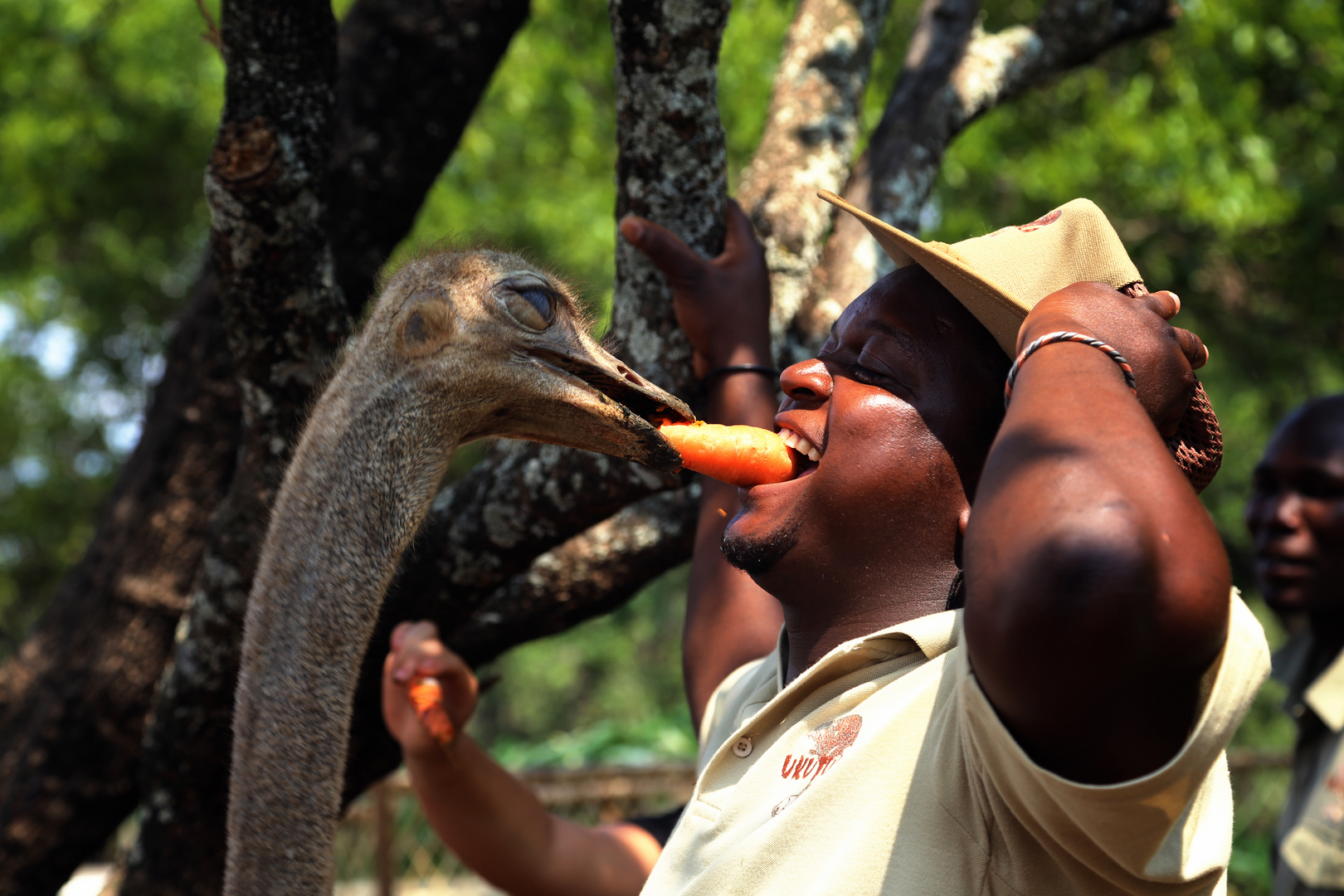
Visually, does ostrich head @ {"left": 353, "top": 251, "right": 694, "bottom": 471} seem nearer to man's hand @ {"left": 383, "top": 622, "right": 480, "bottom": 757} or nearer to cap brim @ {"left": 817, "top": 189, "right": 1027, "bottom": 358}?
cap brim @ {"left": 817, "top": 189, "right": 1027, "bottom": 358}

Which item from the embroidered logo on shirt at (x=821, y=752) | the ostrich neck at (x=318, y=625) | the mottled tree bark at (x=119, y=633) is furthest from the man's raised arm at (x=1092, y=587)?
the mottled tree bark at (x=119, y=633)

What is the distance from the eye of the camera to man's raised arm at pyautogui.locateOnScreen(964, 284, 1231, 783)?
49.8 inches

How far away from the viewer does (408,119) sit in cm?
344

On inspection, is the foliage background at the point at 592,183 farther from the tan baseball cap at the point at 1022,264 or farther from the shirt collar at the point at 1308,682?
the tan baseball cap at the point at 1022,264

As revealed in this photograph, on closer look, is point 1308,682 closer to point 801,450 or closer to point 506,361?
point 801,450

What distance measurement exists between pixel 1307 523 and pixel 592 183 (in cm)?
819

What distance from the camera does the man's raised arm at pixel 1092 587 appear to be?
1.26 m

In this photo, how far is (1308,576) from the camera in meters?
4.34

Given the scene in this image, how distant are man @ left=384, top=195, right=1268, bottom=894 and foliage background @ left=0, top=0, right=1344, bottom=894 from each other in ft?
11.8

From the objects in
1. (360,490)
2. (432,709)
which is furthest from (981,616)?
(432,709)

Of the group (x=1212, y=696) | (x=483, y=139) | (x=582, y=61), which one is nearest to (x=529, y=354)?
(x=1212, y=696)

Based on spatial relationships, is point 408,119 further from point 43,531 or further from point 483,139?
point 43,531

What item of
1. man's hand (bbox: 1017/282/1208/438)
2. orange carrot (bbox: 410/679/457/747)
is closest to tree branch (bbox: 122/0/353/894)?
orange carrot (bbox: 410/679/457/747)

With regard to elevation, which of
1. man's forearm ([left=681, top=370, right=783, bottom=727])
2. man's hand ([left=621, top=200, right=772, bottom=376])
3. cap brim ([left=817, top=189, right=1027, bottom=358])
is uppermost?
cap brim ([left=817, top=189, right=1027, bottom=358])
